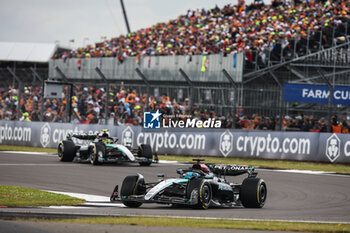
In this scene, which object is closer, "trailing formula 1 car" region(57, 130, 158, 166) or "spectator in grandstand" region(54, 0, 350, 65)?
"trailing formula 1 car" region(57, 130, 158, 166)

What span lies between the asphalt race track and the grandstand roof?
34561 millimetres

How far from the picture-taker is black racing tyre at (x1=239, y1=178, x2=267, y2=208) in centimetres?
1117

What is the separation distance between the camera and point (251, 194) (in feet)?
36.7

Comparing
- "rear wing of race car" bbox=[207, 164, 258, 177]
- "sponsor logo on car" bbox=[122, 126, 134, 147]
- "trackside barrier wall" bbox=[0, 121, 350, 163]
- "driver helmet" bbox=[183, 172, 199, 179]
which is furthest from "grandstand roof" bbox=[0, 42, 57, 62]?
"driver helmet" bbox=[183, 172, 199, 179]

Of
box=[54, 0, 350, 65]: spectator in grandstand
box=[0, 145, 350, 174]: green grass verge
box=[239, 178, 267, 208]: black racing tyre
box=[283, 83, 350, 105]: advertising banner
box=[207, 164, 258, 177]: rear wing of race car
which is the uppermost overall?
box=[54, 0, 350, 65]: spectator in grandstand

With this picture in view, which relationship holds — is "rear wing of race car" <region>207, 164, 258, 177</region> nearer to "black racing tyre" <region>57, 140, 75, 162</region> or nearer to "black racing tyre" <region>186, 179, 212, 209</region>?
"black racing tyre" <region>186, 179, 212, 209</region>

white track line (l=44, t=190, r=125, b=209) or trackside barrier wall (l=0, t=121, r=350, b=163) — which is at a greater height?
trackside barrier wall (l=0, t=121, r=350, b=163)

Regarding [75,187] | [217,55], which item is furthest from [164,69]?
[75,187]

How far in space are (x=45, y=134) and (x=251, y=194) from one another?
685 inches

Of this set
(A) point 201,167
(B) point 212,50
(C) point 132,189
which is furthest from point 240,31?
(C) point 132,189

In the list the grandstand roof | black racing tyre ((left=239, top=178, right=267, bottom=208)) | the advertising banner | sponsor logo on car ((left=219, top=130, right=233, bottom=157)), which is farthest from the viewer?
the grandstand roof

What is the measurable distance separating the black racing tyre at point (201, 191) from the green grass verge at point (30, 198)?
6.38 feet

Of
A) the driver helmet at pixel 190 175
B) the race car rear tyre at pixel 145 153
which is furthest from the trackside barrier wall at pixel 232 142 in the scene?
the driver helmet at pixel 190 175

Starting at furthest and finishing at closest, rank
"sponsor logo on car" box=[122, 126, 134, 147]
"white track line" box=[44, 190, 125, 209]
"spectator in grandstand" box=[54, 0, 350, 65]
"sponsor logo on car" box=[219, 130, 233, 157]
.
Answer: "spectator in grandstand" box=[54, 0, 350, 65], "sponsor logo on car" box=[122, 126, 134, 147], "sponsor logo on car" box=[219, 130, 233, 157], "white track line" box=[44, 190, 125, 209]
